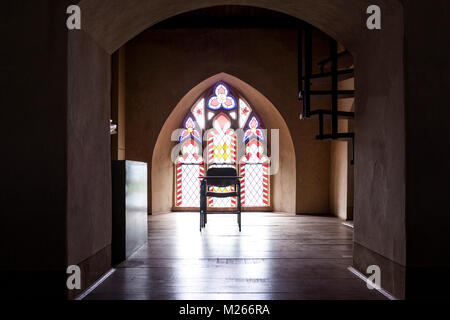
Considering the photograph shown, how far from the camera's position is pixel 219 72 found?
6133 millimetres

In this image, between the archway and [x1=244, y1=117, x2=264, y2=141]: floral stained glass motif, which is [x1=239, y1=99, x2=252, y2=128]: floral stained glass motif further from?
the archway

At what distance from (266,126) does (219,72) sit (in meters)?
1.55

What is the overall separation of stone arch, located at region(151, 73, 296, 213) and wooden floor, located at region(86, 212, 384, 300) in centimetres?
168

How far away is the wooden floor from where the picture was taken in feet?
6.98

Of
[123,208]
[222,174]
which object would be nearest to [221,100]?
[222,174]

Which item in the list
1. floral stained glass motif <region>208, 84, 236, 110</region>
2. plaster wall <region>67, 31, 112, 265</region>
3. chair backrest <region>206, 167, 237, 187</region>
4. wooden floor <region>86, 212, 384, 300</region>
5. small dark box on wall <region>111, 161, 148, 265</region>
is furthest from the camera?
floral stained glass motif <region>208, 84, 236, 110</region>

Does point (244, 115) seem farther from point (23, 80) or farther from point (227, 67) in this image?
point (23, 80)

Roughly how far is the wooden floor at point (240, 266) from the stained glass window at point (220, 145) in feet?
6.79

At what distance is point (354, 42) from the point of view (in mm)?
2605

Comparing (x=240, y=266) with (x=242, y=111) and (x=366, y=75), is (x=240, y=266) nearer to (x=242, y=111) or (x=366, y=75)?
(x=366, y=75)

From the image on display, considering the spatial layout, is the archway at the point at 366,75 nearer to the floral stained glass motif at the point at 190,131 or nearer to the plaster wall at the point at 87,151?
the plaster wall at the point at 87,151

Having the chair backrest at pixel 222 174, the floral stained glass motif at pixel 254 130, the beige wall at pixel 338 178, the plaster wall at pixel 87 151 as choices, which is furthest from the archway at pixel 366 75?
the floral stained glass motif at pixel 254 130

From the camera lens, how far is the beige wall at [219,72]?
241 inches

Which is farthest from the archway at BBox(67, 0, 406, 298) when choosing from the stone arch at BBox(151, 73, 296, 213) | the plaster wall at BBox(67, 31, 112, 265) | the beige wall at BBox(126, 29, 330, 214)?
the stone arch at BBox(151, 73, 296, 213)
